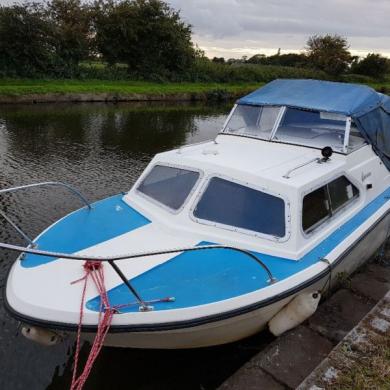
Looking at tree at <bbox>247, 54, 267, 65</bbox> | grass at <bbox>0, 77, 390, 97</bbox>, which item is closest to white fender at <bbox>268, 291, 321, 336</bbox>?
grass at <bbox>0, 77, 390, 97</bbox>

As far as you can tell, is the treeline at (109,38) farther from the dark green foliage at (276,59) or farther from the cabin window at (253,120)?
the dark green foliage at (276,59)

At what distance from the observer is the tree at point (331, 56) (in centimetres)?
5169

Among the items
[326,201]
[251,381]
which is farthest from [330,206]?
[251,381]

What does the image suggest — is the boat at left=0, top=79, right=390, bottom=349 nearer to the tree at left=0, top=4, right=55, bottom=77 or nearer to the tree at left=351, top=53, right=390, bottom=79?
the tree at left=0, top=4, right=55, bottom=77

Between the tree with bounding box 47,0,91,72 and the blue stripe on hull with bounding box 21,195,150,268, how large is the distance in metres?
28.8

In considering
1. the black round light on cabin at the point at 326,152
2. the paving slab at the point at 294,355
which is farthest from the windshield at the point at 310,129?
the paving slab at the point at 294,355

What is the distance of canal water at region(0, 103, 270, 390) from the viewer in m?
4.91

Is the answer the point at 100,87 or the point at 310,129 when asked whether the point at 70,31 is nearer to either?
the point at 100,87

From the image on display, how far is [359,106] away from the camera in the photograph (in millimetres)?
7281

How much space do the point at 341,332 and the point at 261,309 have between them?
1.18 metres

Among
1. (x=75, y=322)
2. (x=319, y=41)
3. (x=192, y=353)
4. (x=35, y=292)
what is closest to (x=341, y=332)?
(x=192, y=353)

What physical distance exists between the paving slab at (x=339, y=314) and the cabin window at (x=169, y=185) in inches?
90.0

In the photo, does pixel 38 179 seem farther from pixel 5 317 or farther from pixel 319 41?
pixel 319 41

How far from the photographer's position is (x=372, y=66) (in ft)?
174
